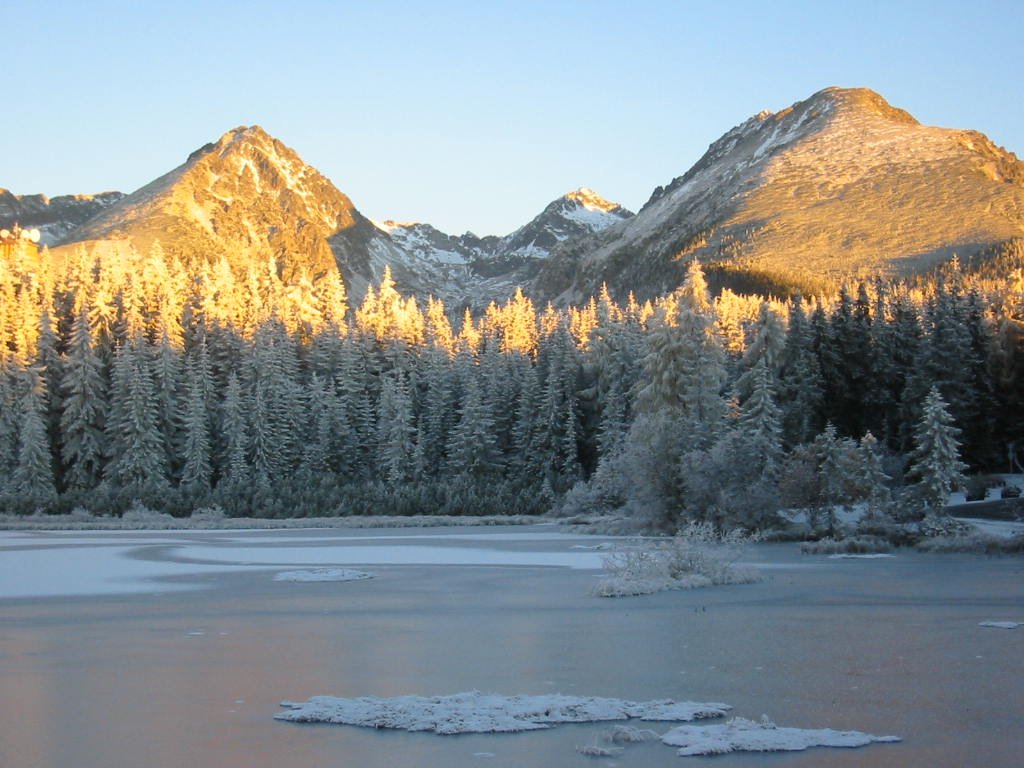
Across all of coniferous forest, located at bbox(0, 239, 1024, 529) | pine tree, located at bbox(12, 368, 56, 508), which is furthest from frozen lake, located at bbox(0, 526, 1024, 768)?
pine tree, located at bbox(12, 368, 56, 508)

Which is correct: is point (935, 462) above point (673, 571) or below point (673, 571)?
above

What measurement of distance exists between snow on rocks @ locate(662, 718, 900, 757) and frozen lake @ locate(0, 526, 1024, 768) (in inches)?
8.9

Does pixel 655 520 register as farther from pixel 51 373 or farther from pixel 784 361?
pixel 51 373

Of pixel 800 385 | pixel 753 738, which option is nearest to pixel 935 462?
pixel 800 385

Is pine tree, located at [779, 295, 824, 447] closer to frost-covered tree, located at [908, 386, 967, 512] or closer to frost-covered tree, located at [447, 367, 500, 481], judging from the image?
frost-covered tree, located at [908, 386, 967, 512]

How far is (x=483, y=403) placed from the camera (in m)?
74.8

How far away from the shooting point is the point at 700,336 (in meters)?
55.4

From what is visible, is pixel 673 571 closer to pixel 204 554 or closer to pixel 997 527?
pixel 204 554

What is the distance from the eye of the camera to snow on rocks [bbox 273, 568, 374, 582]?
29.1 m

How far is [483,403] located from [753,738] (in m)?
62.9

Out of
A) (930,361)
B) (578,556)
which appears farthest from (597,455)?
(578,556)

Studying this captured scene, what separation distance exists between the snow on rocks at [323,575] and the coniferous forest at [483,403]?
54.1 feet

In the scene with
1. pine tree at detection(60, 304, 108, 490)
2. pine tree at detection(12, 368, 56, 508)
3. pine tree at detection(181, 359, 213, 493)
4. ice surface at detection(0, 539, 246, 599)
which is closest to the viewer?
ice surface at detection(0, 539, 246, 599)

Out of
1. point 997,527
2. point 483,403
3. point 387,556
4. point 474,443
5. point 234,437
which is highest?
point 483,403
